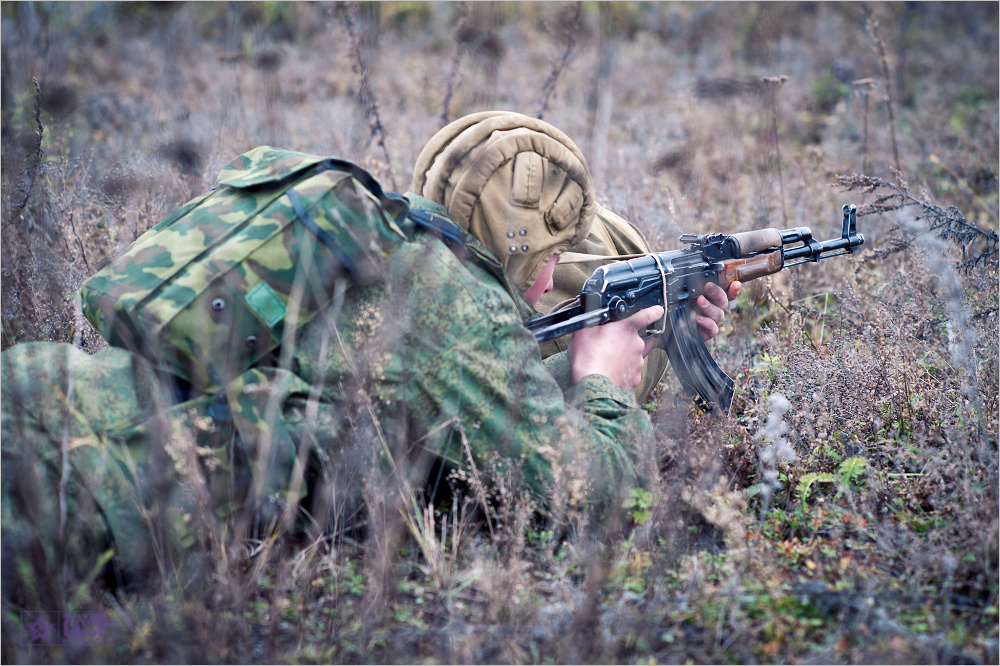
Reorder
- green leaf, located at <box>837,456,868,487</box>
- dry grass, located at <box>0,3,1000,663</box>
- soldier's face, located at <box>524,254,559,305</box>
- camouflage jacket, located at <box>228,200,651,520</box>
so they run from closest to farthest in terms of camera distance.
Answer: dry grass, located at <box>0,3,1000,663</box>, camouflage jacket, located at <box>228,200,651,520</box>, green leaf, located at <box>837,456,868,487</box>, soldier's face, located at <box>524,254,559,305</box>

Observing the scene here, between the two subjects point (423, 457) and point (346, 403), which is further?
point (423, 457)

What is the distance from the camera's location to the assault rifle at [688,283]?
267 centimetres

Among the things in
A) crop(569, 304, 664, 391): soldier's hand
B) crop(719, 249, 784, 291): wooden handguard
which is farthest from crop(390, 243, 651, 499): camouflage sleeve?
crop(719, 249, 784, 291): wooden handguard

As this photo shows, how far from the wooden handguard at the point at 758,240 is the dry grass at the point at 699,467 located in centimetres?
36

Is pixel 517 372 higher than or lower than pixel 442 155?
lower

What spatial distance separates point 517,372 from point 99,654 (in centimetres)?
136

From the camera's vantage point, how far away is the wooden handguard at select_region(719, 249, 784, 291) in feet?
10.3

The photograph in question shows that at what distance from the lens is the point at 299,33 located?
10.9 meters

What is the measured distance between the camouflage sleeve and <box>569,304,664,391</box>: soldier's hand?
1.21ft

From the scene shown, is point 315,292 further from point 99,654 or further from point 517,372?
point 99,654

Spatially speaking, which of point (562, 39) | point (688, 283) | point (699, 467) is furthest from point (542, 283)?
point (562, 39)

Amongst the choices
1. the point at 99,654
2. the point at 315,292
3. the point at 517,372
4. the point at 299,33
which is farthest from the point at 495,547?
the point at 299,33

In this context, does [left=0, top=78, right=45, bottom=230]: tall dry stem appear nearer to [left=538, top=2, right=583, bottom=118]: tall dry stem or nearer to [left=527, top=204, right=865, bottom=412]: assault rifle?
[left=527, top=204, right=865, bottom=412]: assault rifle

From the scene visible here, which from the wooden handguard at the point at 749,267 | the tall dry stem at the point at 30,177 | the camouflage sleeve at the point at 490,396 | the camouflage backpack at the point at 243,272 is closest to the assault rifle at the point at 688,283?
the wooden handguard at the point at 749,267
